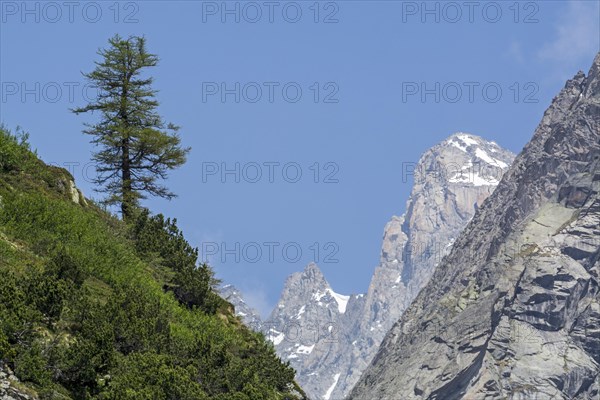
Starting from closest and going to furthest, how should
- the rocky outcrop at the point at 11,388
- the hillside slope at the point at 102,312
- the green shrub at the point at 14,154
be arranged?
1. the rocky outcrop at the point at 11,388
2. the hillside slope at the point at 102,312
3. the green shrub at the point at 14,154

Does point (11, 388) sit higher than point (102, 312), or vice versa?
point (102, 312)

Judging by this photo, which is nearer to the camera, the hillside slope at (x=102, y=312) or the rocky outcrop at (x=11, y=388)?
the rocky outcrop at (x=11, y=388)

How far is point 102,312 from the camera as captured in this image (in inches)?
596

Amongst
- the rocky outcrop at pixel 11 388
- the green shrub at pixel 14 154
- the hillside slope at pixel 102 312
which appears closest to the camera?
the rocky outcrop at pixel 11 388

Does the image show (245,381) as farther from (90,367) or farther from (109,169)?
(109,169)

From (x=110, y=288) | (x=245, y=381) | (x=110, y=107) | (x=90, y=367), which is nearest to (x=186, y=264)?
(x=110, y=288)

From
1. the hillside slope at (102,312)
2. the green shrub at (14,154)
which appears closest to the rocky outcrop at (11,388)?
the hillside slope at (102,312)

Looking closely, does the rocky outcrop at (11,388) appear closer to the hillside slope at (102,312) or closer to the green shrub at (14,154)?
the hillside slope at (102,312)

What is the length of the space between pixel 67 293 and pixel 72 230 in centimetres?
601

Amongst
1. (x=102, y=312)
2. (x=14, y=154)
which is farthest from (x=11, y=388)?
(x=14, y=154)

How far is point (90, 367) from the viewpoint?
13516 mm

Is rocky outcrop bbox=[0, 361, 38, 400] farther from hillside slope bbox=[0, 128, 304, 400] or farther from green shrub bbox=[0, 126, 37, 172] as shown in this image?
green shrub bbox=[0, 126, 37, 172]

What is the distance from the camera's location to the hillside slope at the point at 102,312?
13242mm

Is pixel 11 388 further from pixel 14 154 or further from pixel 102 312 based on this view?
pixel 14 154
